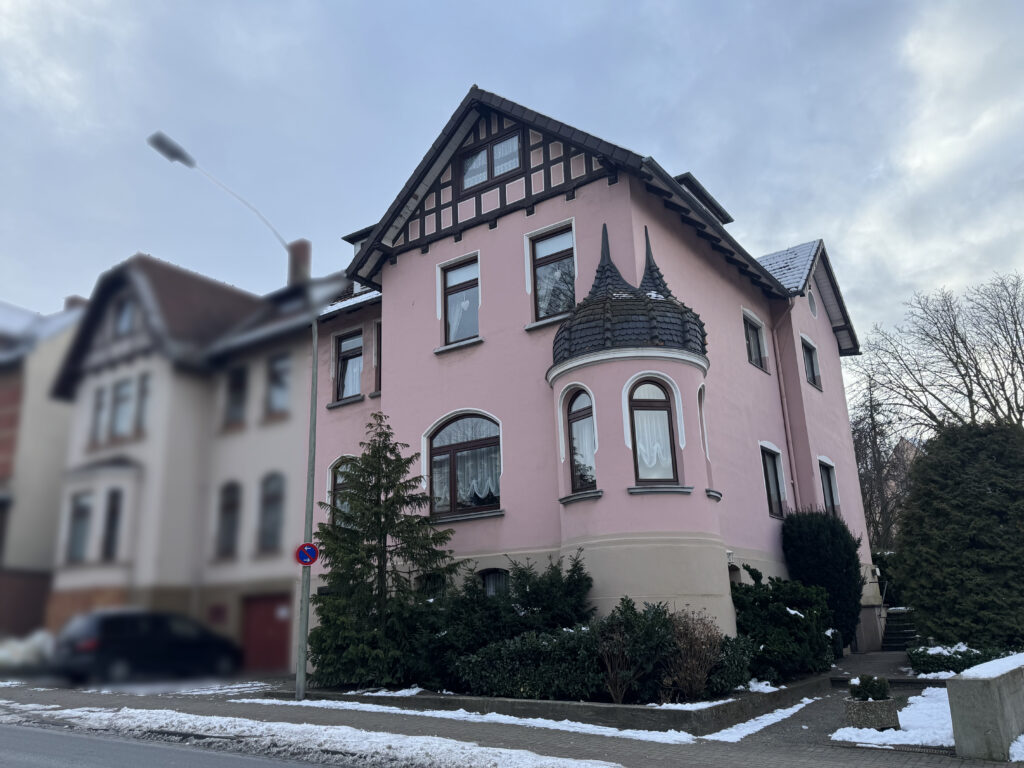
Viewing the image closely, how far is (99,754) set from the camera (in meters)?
9.45

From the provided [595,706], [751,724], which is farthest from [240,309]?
[751,724]

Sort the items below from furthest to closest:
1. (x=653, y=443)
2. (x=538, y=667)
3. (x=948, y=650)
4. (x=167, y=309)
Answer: (x=948, y=650) → (x=653, y=443) → (x=538, y=667) → (x=167, y=309)

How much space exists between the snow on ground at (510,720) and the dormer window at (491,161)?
11.0 m

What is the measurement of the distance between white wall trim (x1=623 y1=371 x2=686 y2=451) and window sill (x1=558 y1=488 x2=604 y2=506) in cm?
93

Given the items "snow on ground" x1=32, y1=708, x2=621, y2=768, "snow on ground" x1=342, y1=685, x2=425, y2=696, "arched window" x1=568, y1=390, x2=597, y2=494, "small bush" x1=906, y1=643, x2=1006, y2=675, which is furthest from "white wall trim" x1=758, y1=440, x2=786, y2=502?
"snow on ground" x1=32, y1=708, x2=621, y2=768

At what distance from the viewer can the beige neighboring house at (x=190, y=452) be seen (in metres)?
1.94

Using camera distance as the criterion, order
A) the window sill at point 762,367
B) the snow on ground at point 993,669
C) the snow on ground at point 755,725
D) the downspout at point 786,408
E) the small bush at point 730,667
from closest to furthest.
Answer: the snow on ground at point 993,669 < the snow on ground at point 755,725 < the small bush at point 730,667 < the window sill at point 762,367 < the downspout at point 786,408

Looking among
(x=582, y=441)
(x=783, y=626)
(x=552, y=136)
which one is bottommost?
(x=783, y=626)

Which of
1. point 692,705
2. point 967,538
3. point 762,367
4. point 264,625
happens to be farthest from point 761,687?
point 264,625

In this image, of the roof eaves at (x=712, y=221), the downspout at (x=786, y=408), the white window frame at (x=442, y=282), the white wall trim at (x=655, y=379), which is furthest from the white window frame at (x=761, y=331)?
the white window frame at (x=442, y=282)

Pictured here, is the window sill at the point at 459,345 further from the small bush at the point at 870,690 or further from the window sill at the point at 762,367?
the small bush at the point at 870,690

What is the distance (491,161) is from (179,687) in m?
17.1

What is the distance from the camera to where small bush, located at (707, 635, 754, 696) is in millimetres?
11984

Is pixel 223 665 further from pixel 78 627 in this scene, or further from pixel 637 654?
pixel 637 654
